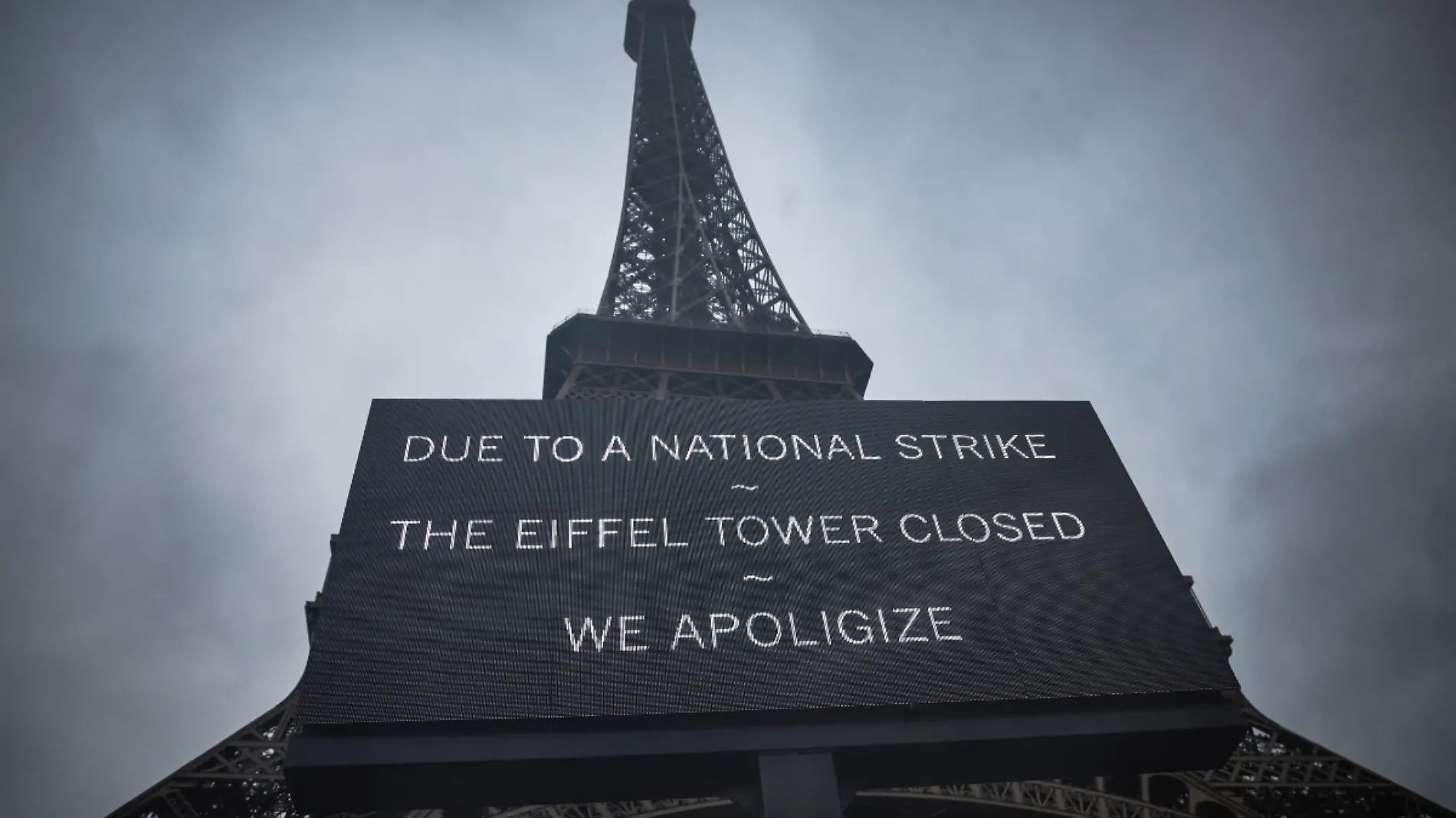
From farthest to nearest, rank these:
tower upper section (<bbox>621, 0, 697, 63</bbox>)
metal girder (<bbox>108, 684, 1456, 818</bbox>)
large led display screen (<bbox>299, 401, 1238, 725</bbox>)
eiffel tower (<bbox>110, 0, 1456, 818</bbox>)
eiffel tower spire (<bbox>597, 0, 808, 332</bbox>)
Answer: tower upper section (<bbox>621, 0, 697, 63</bbox>) < eiffel tower spire (<bbox>597, 0, 808, 332</bbox>) < eiffel tower (<bbox>110, 0, 1456, 818</bbox>) < metal girder (<bbox>108, 684, 1456, 818</bbox>) < large led display screen (<bbox>299, 401, 1238, 725</bbox>)

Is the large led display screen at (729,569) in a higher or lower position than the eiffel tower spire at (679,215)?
lower

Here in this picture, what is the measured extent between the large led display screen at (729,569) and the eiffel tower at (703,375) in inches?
88.7

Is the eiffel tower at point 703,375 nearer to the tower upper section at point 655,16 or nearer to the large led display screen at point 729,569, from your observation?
the large led display screen at point 729,569

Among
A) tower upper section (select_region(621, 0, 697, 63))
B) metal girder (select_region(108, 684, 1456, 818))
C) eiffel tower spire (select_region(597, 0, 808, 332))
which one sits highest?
tower upper section (select_region(621, 0, 697, 63))

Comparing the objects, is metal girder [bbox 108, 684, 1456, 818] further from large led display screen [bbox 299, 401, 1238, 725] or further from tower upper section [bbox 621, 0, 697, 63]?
tower upper section [bbox 621, 0, 697, 63]

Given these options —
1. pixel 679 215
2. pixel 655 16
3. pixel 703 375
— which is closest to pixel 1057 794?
pixel 703 375

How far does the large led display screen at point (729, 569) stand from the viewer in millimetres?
10258

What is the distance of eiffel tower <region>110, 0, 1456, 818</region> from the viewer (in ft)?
50.0

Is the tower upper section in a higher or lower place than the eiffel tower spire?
higher

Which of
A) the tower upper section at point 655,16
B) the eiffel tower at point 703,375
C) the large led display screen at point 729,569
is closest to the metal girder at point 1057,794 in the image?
the eiffel tower at point 703,375

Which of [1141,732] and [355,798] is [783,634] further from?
[355,798]

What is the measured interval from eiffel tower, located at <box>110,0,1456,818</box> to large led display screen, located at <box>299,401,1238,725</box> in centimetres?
225

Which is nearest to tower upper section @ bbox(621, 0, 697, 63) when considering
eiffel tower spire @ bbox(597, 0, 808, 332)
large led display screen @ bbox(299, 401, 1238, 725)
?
eiffel tower spire @ bbox(597, 0, 808, 332)

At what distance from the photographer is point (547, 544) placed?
11.5m
